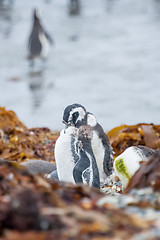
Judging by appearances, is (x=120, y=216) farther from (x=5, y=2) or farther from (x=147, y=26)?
(x=5, y=2)

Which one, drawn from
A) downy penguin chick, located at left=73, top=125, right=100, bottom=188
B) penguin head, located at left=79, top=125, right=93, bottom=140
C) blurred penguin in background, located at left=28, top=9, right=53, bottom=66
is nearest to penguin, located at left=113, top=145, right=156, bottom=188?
downy penguin chick, located at left=73, top=125, right=100, bottom=188

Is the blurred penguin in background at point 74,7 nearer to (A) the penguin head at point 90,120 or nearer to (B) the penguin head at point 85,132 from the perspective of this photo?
(A) the penguin head at point 90,120

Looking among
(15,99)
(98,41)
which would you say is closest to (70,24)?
(98,41)

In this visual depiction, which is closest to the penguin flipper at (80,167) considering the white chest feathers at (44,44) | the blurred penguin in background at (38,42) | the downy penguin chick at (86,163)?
the downy penguin chick at (86,163)

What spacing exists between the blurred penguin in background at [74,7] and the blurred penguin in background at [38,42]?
282 centimetres

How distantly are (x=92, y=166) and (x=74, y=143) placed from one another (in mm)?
208

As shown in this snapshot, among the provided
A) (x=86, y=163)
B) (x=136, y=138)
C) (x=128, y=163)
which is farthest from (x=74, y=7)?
(x=128, y=163)

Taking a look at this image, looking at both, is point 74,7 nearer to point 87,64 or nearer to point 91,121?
point 87,64

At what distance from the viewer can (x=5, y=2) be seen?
16.2m

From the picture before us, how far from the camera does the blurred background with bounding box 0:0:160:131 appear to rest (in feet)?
24.2

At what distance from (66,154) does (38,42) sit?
8.30 meters

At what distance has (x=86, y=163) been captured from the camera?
2984 mm

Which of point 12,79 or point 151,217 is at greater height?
point 12,79

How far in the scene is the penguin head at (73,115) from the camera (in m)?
3.11
